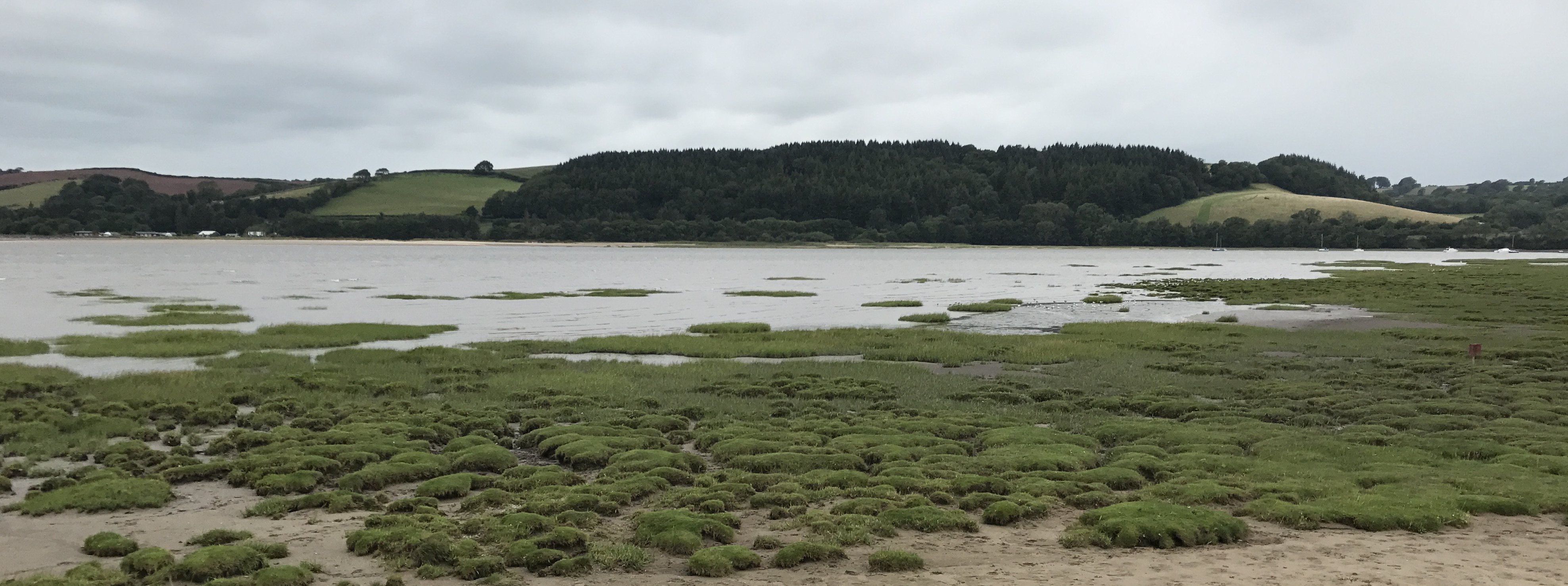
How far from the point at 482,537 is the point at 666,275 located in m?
103

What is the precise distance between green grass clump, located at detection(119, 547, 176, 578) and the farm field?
5 cm

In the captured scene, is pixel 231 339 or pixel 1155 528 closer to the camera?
pixel 1155 528

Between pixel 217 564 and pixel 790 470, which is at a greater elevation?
pixel 217 564

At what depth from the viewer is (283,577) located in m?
13.0

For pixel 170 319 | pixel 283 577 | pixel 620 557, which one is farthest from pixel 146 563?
pixel 170 319

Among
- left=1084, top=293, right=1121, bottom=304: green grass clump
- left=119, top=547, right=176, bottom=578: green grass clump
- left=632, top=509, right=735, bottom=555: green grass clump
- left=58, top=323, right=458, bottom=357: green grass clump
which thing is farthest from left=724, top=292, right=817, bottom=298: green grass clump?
left=119, top=547, right=176, bottom=578: green grass clump

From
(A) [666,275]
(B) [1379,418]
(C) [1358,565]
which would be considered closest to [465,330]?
(B) [1379,418]

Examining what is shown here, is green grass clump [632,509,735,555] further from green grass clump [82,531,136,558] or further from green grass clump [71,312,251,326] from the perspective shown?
green grass clump [71,312,251,326]

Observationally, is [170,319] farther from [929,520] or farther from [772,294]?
[929,520]

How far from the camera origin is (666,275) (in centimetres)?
11712

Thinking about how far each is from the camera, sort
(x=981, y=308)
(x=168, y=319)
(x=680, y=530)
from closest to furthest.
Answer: (x=680, y=530) < (x=168, y=319) < (x=981, y=308)

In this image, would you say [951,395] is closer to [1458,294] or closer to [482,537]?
[482,537]

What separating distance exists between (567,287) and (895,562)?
263 feet

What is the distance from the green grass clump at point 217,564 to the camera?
13.2 metres
